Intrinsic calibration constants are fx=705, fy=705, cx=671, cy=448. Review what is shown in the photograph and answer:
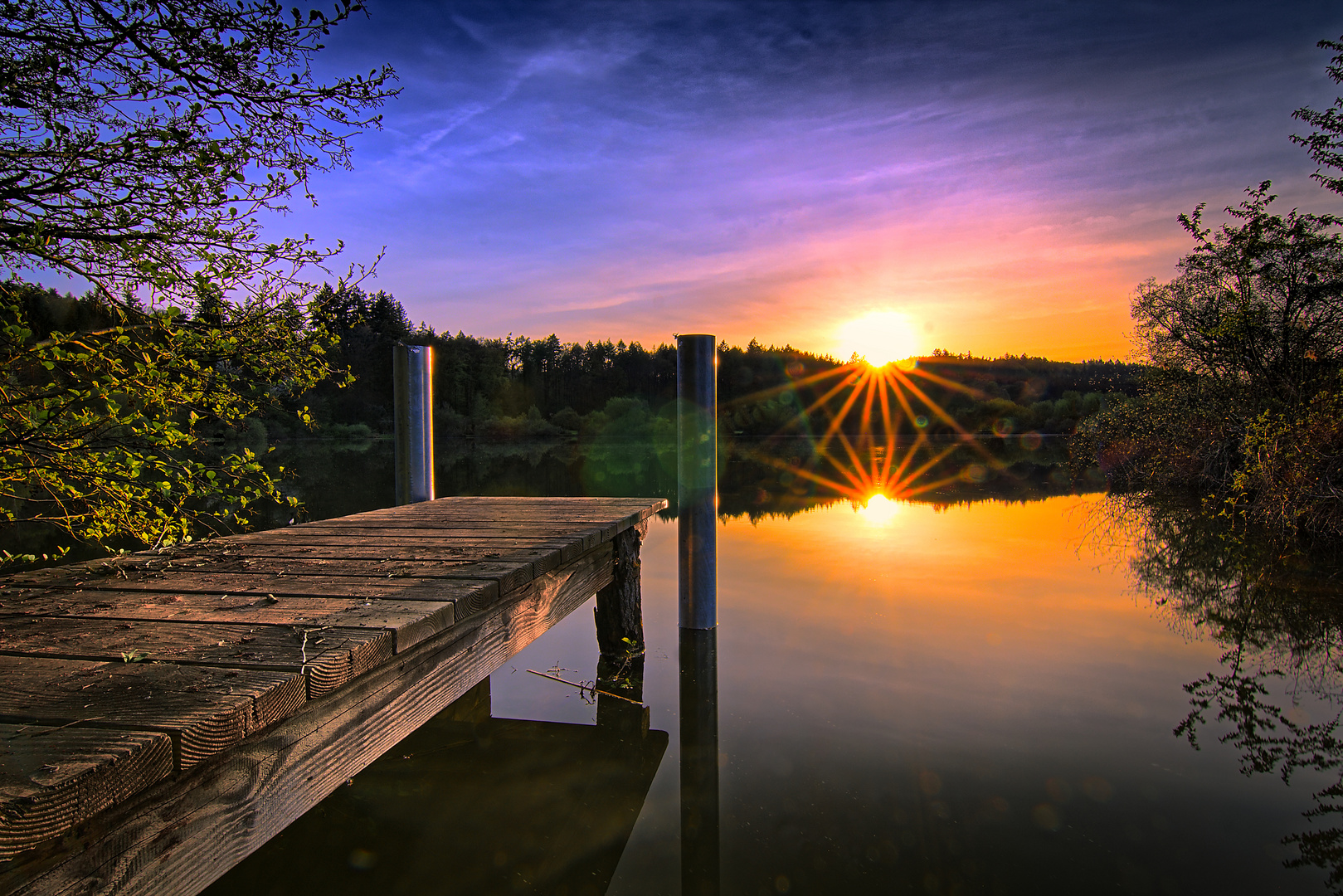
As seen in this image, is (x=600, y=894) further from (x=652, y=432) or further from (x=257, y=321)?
(x=652, y=432)

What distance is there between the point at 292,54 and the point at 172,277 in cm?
89

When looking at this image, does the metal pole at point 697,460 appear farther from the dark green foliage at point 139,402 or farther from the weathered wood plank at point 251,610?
the weathered wood plank at point 251,610

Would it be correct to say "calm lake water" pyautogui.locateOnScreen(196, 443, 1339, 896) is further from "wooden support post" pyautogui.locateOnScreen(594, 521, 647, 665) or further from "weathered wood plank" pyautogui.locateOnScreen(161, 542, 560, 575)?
"weathered wood plank" pyautogui.locateOnScreen(161, 542, 560, 575)

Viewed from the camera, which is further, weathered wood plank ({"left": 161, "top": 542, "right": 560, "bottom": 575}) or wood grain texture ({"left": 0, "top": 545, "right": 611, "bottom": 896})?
weathered wood plank ({"left": 161, "top": 542, "right": 560, "bottom": 575})

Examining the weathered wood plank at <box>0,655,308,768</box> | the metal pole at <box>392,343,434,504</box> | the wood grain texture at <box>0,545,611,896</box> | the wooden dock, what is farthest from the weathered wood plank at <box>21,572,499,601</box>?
the metal pole at <box>392,343,434,504</box>

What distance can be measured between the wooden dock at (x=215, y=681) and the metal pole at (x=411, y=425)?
2006mm

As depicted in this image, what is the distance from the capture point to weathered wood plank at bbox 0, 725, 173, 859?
879 mm

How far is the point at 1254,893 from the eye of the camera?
198cm

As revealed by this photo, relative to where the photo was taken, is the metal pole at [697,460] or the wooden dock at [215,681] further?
the metal pole at [697,460]

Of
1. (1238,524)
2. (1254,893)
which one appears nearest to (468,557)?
(1254,893)

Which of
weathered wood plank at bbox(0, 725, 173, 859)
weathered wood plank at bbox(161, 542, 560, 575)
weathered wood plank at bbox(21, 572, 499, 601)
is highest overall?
weathered wood plank at bbox(161, 542, 560, 575)

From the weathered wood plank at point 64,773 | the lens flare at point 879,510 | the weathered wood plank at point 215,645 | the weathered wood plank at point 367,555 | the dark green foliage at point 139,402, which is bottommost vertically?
the lens flare at point 879,510

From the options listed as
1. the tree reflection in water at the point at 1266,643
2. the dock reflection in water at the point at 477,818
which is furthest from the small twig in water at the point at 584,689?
the tree reflection in water at the point at 1266,643

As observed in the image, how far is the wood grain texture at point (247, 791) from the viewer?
101cm
